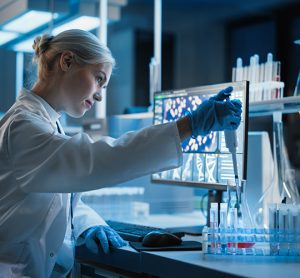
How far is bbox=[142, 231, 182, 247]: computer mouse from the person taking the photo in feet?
4.72

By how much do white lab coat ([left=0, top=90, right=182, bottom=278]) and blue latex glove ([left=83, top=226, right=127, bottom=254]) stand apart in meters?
0.09

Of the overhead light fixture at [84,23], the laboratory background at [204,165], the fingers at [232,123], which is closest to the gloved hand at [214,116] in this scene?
the fingers at [232,123]

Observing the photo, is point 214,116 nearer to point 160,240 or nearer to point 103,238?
point 160,240

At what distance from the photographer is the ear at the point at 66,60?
59.3 inches

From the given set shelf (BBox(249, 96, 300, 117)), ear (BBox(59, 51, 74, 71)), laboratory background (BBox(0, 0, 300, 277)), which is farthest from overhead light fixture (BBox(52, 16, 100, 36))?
ear (BBox(59, 51, 74, 71))

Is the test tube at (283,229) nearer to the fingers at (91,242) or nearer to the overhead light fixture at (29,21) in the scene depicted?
the fingers at (91,242)

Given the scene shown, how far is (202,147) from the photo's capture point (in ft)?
5.90

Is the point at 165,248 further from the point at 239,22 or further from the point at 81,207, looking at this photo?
the point at 239,22

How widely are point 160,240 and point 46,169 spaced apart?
36 cm

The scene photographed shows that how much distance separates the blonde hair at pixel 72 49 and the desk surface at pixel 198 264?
1.71 feet

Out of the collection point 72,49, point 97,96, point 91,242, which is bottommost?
point 91,242

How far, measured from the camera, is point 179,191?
243 centimetres

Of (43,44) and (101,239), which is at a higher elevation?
(43,44)

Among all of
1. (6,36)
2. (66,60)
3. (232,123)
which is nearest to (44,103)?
(66,60)
